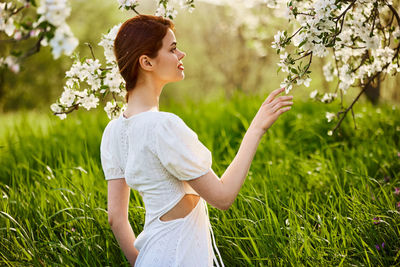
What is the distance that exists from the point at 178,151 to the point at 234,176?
0.81ft

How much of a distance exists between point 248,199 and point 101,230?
94 centimetres

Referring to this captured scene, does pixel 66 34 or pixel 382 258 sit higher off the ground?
pixel 66 34

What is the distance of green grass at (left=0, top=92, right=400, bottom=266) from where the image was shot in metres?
2.30

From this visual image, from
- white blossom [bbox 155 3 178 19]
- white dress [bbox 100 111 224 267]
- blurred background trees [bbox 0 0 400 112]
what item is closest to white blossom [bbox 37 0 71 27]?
white dress [bbox 100 111 224 267]

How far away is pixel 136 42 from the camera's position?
1.79 metres

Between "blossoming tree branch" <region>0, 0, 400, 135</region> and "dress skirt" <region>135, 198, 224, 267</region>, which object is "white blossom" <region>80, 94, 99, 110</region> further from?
"dress skirt" <region>135, 198, 224, 267</region>

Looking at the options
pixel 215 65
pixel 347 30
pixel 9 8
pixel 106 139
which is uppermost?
pixel 9 8

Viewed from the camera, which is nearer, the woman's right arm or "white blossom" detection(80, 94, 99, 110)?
the woman's right arm

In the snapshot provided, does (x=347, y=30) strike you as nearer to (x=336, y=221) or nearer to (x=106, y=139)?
(x=336, y=221)

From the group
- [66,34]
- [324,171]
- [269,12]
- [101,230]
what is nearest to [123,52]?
[66,34]

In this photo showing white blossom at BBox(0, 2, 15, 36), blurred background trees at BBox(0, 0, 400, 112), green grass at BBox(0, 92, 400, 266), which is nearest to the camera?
white blossom at BBox(0, 2, 15, 36)

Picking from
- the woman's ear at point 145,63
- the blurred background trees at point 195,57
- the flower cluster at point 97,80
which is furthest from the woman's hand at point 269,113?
the blurred background trees at point 195,57

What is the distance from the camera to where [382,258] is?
2203 mm

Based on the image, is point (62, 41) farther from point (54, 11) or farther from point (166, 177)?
point (166, 177)
